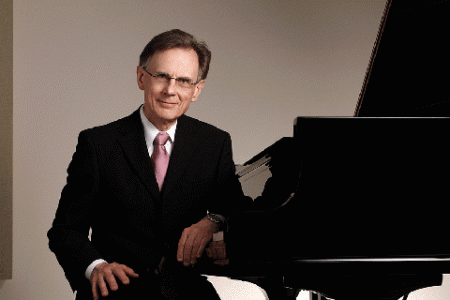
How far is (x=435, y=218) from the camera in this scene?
126 centimetres

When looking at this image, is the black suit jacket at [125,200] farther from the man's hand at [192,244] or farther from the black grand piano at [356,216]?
the black grand piano at [356,216]

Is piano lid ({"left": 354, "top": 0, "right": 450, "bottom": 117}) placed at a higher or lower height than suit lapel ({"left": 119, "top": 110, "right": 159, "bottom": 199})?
higher

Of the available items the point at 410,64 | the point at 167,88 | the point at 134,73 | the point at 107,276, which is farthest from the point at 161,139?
the point at 134,73

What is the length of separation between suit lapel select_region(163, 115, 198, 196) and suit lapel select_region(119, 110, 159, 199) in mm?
46

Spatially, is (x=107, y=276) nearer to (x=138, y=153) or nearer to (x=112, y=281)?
(x=112, y=281)

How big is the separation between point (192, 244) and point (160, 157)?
31 cm

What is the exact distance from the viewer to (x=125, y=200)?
1.54 meters

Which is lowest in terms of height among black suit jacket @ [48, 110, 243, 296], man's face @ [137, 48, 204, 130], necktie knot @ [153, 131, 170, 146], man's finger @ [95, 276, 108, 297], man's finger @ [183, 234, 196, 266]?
man's finger @ [95, 276, 108, 297]

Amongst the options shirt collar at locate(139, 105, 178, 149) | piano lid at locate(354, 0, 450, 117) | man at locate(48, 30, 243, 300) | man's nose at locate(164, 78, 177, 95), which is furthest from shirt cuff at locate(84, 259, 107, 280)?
piano lid at locate(354, 0, 450, 117)

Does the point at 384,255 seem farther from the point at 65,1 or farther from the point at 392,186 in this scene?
the point at 65,1

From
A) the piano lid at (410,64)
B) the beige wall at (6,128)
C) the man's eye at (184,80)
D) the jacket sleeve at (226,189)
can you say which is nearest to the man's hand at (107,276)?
the jacket sleeve at (226,189)

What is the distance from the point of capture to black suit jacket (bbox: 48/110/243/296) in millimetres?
1525

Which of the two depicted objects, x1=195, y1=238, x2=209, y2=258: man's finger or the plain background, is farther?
the plain background

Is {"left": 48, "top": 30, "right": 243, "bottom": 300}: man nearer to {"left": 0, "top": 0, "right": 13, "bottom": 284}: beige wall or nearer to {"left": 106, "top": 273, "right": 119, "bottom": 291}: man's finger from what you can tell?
{"left": 106, "top": 273, "right": 119, "bottom": 291}: man's finger
